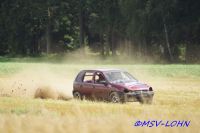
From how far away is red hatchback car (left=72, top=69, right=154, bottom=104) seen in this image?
2239 cm

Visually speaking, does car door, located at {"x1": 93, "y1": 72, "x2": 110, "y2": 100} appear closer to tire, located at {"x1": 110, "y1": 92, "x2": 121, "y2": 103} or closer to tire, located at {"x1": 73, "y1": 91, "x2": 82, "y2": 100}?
tire, located at {"x1": 110, "y1": 92, "x2": 121, "y2": 103}

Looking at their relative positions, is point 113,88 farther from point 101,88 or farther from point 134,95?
point 134,95

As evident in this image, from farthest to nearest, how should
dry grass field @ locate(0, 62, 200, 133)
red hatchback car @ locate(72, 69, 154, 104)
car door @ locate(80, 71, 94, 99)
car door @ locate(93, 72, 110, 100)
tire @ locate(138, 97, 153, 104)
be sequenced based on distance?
1. car door @ locate(80, 71, 94, 99)
2. car door @ locate(93, 72, 110, 100)
3. red hatchback car @ locate(72, 69, 154, 104)
4. tire @ locate(138, 97, 153, 104)
5. dry grass field @ locate(0, 62, 200, 133)

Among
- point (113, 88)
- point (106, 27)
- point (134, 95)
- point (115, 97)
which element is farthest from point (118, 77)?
point (106, 27)

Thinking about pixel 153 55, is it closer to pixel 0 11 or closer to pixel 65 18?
pixel 65 18

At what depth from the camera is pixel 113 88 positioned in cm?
2295

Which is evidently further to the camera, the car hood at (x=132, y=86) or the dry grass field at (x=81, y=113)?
the car hood at (x=132, y=86)

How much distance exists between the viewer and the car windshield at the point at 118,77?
77.3 feet

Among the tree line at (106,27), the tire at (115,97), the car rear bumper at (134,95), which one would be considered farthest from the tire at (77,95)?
the tree line at (106,27)

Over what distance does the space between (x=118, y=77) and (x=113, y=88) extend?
3.58 feet

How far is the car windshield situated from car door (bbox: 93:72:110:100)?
255 mm

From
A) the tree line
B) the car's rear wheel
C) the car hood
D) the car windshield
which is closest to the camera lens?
the car hood

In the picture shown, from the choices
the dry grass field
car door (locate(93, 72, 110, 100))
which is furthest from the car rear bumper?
car door (locate(93, 72, 110, 100))

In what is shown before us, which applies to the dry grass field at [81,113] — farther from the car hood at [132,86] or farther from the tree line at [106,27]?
the tree line at [106,27]
